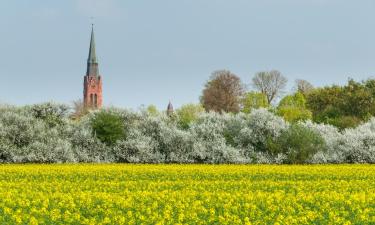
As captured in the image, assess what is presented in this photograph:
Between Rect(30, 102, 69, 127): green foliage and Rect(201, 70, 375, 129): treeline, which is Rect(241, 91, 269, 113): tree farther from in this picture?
Rect(30, 102, 69, 127): green foliage

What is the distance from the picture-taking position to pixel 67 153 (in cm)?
4506

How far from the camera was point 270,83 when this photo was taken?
97125mm

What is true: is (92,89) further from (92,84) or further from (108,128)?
(108,128)

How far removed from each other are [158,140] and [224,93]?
4272 centimetres

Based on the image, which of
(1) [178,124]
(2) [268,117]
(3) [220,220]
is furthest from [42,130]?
(3) [220,220]

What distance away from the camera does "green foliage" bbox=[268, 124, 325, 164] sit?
147 feet

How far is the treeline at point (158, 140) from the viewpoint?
45.2 metres

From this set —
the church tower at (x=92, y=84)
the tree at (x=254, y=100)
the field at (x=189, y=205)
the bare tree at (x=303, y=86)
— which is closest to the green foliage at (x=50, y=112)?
the field at (x=189, y=205)

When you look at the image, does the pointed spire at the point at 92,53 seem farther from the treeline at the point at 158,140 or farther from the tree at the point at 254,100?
the treeline at the point at 158,140

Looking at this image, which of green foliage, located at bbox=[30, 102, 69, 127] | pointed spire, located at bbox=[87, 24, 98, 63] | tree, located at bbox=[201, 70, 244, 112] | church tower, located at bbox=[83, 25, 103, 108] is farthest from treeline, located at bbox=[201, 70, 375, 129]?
church tower, located at bbox=[83, 25, 103, 108]

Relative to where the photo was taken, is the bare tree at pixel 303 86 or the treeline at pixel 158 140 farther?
the bare tree at pixel 303 86

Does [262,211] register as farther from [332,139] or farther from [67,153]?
[332,139]

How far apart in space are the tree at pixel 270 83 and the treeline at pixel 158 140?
46.6 meters

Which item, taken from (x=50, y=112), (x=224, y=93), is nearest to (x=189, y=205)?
(x=50, y=112)
